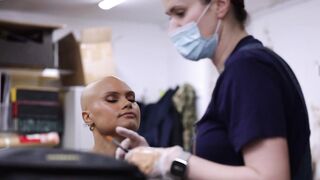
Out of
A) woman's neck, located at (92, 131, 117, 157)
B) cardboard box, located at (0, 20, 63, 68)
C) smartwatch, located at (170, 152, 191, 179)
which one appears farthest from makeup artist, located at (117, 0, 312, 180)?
cardboard box, located at (0, 20, 63, 68)

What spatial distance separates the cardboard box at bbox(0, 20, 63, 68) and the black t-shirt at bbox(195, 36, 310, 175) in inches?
97.2

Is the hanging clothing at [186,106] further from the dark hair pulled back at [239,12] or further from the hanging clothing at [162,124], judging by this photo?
the dark hair pulled back at [239,12]

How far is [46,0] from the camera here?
3.30m

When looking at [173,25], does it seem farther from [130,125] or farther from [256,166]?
[256,166]

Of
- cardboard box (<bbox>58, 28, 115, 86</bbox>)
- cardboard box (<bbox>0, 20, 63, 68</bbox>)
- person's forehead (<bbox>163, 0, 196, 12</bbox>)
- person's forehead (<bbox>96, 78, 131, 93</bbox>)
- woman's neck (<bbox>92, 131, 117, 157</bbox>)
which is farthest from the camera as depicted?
cardboard box (<bbox>58, 28, 115, 86</bbox>)

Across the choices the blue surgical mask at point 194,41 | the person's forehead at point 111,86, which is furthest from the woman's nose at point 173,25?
the person's forehead at point 111,86

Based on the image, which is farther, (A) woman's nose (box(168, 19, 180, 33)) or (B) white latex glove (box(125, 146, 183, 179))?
(A) woman's nose (box(168, 19, 180, 33))

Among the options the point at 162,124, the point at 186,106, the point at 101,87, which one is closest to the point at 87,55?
the point at 162,124

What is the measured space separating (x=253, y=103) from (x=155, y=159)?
0.23 metres

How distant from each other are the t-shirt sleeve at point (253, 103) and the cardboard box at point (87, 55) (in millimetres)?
2670

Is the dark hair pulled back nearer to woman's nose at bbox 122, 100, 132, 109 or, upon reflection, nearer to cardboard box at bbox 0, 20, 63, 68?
woman's nose at bbox 122, 100, 132, 109

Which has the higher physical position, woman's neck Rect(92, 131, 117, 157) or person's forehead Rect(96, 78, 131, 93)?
person's forehead Rect(96, 78, 131, 93)

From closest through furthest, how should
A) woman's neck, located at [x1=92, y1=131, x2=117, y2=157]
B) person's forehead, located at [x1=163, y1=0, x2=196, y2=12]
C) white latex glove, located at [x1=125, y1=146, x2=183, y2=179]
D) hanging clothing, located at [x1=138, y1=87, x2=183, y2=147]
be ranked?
white latex glove, located at [x1=125, y1=146, x2=183, y2=179], person's forehead, located at [x1=163, y1=0, x2=196, y2=12], woman's neck, located at [x1=92, y1=131, x2=117, y2=157], hanging clothing, located at [x1=138, y1=87, x2=183, y2=147]

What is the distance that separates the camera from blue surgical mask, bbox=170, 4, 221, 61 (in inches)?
44.5
